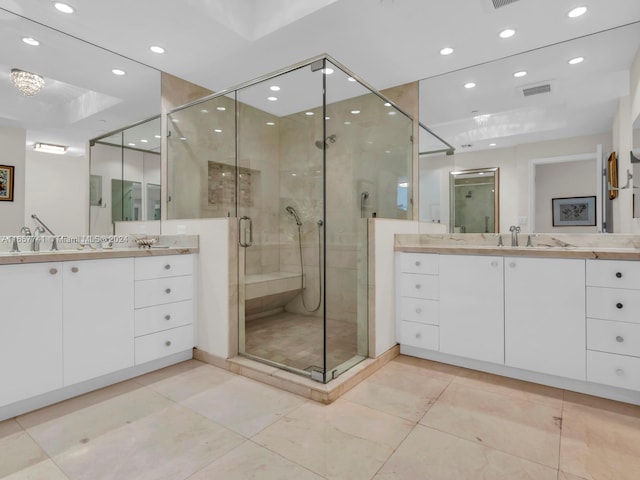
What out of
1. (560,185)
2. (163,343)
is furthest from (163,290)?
(560,185)

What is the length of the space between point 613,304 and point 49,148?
369 centimetres

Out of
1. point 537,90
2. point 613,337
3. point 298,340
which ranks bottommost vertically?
point 298,340

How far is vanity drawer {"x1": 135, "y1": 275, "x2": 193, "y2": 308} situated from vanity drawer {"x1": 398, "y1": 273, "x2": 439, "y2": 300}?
1678mm

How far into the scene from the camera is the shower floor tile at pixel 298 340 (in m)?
2.30

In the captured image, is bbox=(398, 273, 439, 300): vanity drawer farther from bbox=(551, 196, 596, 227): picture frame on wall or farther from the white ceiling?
the white ceiling

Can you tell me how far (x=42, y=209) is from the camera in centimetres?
234

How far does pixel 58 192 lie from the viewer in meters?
2.41

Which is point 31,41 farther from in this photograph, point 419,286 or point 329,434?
point 419,286

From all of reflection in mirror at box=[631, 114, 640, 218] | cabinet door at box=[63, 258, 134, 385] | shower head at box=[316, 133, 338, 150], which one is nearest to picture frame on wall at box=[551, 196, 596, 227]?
reflection in mirror at box=[631, 114, 640, 218]

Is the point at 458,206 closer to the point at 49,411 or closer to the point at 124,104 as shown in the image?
the point at 124,104

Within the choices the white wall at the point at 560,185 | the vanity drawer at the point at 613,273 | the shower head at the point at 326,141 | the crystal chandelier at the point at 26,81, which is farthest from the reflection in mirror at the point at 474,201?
the crystal chandelier at the point at 26,81

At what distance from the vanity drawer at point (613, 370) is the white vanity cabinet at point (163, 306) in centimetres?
268

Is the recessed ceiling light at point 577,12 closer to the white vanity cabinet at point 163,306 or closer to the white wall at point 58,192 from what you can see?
the white vanity cabinet at point 163,306

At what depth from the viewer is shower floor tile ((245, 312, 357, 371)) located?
7.54ft
